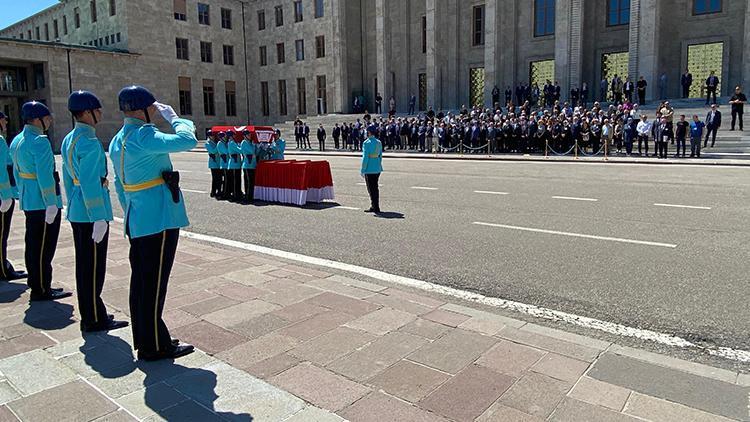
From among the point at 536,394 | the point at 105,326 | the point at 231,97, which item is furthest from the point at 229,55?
the point at 536,394

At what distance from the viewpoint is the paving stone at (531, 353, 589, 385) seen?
3631mm

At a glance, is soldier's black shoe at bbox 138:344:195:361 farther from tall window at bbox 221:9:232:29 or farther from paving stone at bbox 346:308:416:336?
tall window at bbox 221:9:232:29

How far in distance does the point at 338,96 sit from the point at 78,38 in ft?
105

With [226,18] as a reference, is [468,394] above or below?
below

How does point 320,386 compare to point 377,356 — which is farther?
point 377,356

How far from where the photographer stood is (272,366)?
3920 mm

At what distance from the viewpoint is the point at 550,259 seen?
23.1 ft

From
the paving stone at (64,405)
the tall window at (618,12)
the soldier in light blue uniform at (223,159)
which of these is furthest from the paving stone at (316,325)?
the tall window at (618,12)

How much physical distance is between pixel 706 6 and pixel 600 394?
122 ft

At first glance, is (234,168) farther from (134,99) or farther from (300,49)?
(300,49)

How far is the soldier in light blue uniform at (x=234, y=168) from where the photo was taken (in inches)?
559

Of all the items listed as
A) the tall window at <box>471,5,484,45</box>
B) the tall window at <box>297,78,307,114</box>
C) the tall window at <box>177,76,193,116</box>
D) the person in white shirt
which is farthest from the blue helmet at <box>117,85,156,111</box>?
the tall window at <box>177,76,193,116</box>

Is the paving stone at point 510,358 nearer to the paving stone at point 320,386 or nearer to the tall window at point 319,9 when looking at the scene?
the paving stone at point 320,386

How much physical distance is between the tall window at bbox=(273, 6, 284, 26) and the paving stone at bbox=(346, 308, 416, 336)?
5662cm
